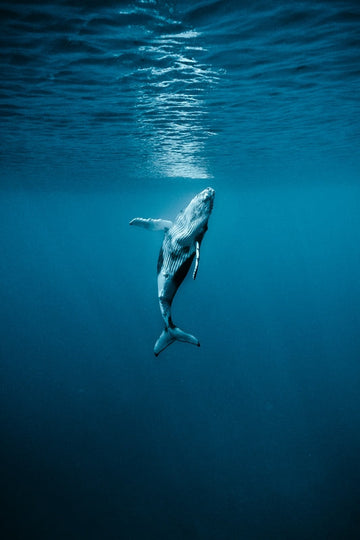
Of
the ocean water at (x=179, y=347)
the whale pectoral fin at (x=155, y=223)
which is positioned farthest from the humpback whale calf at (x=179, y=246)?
the ocean water at (x=179, y=347)

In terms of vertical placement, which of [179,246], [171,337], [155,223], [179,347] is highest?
[155,223]

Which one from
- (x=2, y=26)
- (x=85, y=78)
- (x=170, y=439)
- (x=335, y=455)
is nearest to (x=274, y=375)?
(x=335, y=455)

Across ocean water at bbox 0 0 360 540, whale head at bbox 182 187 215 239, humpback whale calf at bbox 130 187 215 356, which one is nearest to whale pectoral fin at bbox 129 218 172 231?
humpback whale calf at bbox 130 187 215 356

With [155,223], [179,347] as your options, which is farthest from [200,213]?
[179,347]

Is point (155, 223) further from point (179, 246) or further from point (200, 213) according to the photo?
point (200, 213)

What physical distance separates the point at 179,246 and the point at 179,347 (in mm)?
19094

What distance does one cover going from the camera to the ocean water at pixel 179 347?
6723mm

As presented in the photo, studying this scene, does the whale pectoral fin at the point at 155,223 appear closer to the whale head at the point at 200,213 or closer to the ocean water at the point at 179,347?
the whale head at the point at 200,213

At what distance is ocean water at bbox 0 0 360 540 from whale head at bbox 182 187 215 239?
4.27m

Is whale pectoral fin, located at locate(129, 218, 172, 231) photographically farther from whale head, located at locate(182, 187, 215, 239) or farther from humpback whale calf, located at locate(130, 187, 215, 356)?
whale head, located at locate(182, 187, 215, 239)

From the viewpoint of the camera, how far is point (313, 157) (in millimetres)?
25203

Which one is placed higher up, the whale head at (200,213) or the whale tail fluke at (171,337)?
the whale head at (200,213)

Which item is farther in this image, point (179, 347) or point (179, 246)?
point (179, 347)

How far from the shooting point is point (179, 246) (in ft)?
13.4
